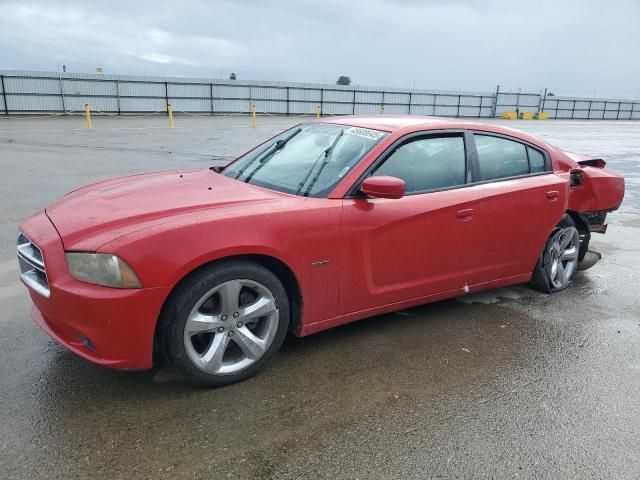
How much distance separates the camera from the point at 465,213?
12.5 ft

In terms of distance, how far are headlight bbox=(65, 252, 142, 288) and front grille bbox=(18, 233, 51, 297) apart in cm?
28

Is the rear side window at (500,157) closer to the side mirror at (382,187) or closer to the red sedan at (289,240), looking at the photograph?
the red sedan at (289,240)

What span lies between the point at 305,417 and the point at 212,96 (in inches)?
1250

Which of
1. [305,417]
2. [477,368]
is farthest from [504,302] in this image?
[305,417]

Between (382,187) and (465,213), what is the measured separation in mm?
904

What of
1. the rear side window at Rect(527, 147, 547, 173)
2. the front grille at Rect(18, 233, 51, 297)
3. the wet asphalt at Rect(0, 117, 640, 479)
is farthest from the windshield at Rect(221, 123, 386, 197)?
the rear side window at Rect(527, 147, 547, 173)

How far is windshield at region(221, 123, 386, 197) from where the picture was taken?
3480mm

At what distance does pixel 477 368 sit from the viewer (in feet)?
11.1

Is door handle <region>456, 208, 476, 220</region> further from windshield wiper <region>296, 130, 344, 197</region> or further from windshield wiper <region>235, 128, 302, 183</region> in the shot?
windshield wiper <region>235, 128, 302, 183</region>

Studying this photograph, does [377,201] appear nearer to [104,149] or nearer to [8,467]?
[8,467]

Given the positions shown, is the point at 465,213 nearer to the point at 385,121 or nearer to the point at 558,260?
the point at 385,121

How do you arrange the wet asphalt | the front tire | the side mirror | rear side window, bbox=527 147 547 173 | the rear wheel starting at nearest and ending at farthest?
the wet asphalt → the front tire → the side mirror → rear side window, bbox=527 147 547 173 → the rear wheel

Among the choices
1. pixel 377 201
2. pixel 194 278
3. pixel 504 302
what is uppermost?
pixel 377 201

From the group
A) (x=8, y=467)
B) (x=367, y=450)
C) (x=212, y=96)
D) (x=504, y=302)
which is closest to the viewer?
(x=8, y=467)
